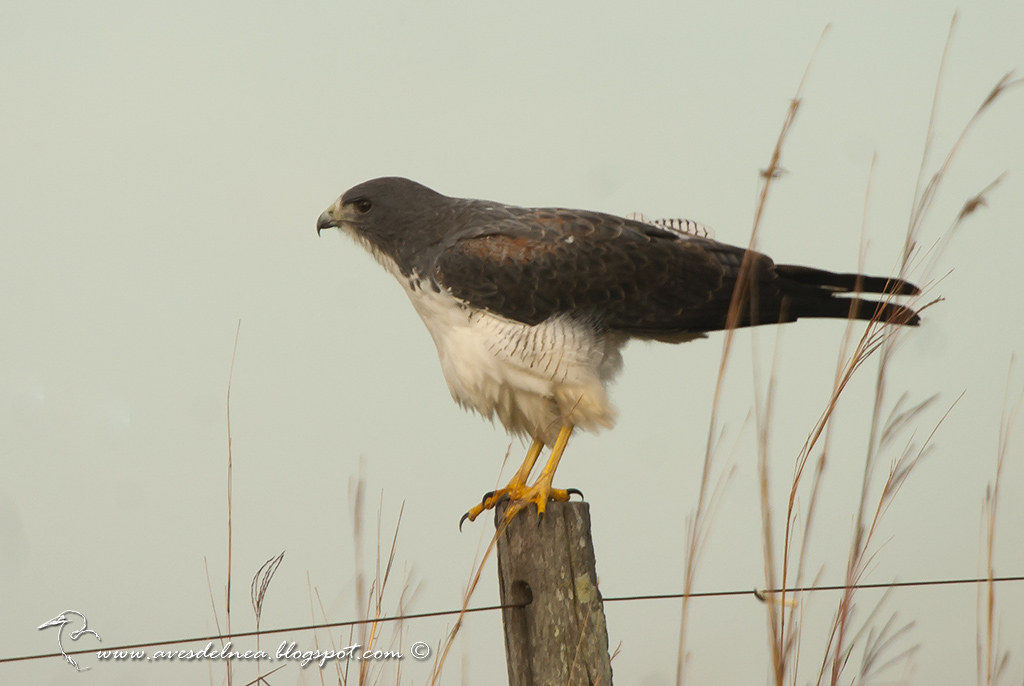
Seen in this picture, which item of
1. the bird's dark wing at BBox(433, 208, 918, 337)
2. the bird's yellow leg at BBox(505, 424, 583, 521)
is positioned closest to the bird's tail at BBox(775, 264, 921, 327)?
the bird's dark wing at BBox(433, 208, 918, 337)

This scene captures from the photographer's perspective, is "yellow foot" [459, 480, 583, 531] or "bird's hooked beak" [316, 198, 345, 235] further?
"bird's hooked beak" [316, 198, 345, 235]

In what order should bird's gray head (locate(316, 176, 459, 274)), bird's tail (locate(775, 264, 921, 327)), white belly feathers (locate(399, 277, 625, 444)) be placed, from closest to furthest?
white belly feathers (locate(399, 277, 625, 444)), bird's tail (locate(775, 264, 921, 327)), bird's gray head (locate(316, 176, 459, 274))

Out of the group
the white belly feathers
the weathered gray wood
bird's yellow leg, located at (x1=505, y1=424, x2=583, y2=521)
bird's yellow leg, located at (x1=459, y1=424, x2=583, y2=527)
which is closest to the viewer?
the weathered gray wood

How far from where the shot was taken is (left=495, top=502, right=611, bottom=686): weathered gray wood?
2469 millimetres

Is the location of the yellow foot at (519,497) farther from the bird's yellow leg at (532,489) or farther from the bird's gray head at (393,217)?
the bird's gray head at (393,217)

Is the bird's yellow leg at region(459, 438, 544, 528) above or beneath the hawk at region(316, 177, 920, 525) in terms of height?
beneath

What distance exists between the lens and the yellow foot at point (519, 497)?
3035 millimetres

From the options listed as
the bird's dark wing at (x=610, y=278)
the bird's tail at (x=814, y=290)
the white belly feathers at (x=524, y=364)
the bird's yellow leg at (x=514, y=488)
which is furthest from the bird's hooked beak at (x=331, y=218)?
the bird's tail at (x=814, y=290)

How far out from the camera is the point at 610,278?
359 centimetres

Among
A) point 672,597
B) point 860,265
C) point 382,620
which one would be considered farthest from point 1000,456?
point 382,620

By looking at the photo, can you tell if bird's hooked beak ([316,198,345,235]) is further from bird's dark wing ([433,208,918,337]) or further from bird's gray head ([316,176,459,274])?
bird's dark wing ([433,208,918,337])

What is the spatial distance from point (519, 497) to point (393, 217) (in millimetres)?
1297

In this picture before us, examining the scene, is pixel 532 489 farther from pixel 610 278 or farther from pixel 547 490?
pixel 610 278

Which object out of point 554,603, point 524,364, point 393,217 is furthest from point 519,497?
point 393,217
